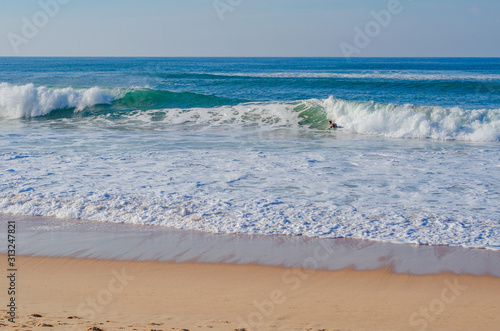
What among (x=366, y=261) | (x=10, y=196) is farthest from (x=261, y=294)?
(x=10, y=196)

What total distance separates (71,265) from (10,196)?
303 centimetres

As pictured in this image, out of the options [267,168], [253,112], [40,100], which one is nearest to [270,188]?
[267,168]

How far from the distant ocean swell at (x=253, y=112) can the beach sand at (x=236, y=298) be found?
11173mm

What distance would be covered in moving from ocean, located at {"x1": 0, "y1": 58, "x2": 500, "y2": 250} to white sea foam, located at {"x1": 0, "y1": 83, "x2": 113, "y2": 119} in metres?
0.10

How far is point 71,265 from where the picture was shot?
521cm

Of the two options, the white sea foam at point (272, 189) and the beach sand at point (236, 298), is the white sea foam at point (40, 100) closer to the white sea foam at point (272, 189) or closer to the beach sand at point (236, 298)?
the white sea foam at point (272, 189)

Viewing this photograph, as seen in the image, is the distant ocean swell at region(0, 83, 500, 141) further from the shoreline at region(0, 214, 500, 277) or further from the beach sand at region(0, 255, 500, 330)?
the beach sand at region(0, 255, 500, 330)

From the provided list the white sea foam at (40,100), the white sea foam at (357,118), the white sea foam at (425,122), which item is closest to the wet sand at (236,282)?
the white sea foam at (425,122)

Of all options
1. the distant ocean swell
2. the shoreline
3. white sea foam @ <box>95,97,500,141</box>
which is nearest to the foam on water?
the shoreline

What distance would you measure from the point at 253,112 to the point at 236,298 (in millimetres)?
15110

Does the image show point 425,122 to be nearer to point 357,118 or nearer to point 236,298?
point 357,118

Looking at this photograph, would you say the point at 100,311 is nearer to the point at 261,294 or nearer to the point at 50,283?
the point at 50,283

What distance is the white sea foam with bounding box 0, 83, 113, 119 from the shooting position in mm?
20453

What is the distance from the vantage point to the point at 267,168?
9.54 m
